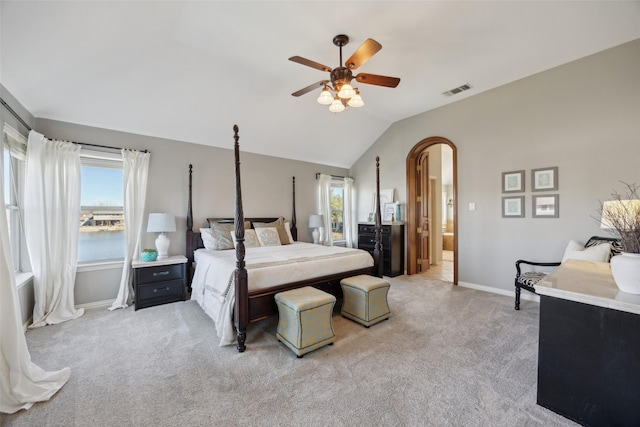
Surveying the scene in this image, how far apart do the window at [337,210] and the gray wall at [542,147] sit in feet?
7.36

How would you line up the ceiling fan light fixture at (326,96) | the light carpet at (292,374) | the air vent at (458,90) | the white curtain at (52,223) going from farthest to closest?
the air vent at (458,90) < the white curtain at (52,223) < the ceiling fan light fixture at (326,96) < the light carpet at (292,374)

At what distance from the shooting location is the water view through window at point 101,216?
3.62 m

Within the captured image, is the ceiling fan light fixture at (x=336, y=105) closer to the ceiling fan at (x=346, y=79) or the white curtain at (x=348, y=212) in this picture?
the ceiling fan at (x=346, y=79)

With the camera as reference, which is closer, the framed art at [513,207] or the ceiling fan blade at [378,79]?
the ceiling fan blade at [378,79]

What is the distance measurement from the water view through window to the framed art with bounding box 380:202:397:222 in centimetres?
473

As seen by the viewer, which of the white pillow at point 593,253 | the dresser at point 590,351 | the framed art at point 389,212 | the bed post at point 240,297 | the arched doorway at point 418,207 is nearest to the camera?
the dresser at point 590,351

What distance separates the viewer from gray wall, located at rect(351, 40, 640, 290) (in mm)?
3154

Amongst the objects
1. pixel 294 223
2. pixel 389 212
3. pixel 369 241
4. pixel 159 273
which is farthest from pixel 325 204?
pixel 159 273

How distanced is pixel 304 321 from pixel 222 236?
233 cm

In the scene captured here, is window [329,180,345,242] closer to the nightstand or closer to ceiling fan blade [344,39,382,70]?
the nightstand

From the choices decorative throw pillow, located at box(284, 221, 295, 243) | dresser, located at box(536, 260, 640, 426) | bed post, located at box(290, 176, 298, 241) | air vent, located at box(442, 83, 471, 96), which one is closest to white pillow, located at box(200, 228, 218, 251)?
decorative throw pillow, located at box(284, 221, 295, 243)

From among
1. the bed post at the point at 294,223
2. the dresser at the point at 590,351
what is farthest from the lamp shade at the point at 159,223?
the dresser at the point at 590,351

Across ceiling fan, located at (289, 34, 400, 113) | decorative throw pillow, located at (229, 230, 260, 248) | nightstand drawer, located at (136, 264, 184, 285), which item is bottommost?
nightstand drawer, located at (136, 264, 184, 285)

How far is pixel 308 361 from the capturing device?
7.52 ft
